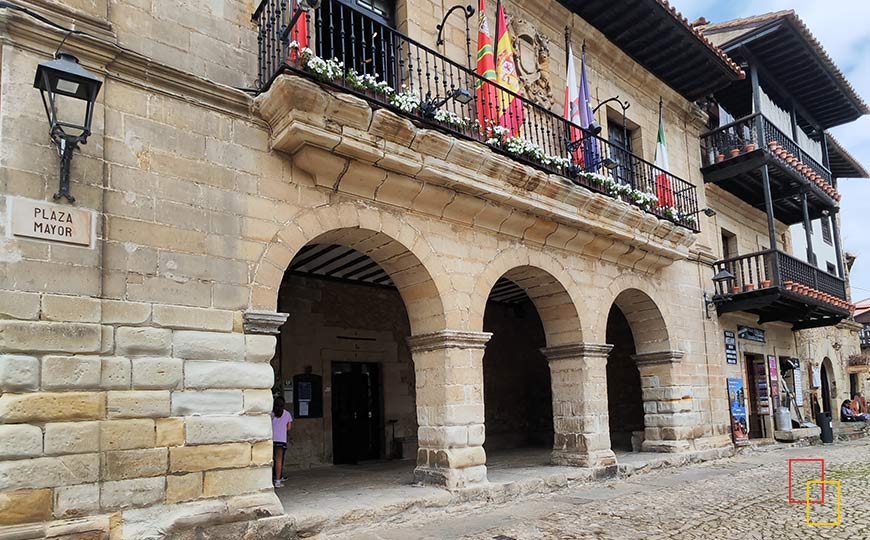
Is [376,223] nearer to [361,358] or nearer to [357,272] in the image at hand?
[357,272]

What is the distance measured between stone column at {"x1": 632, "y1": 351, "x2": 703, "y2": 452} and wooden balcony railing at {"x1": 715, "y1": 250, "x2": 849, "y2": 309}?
7.18ft

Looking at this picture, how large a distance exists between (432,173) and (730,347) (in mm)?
7894

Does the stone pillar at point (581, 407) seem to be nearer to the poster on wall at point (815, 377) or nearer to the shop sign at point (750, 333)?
the shop sign at point (750, 333)

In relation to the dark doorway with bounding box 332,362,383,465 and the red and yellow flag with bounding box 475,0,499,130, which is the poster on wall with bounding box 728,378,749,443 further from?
the red and yellow flag with bounding box 475,0,499,130

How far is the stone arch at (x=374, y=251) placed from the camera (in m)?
5.43

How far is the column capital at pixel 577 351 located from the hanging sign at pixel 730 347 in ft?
14.1

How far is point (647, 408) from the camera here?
10172mm

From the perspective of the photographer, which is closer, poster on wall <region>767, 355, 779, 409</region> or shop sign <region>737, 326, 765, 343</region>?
shop sign <region>737, 326, 765, 343</region>

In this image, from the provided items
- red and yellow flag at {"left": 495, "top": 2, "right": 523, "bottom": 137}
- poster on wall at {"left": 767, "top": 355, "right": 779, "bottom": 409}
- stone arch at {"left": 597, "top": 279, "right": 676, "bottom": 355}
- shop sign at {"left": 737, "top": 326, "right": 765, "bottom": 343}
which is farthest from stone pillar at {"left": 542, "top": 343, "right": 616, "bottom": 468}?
poster on wall at {"left": 767, "top": 355, "right": 779, "bottom": 409}

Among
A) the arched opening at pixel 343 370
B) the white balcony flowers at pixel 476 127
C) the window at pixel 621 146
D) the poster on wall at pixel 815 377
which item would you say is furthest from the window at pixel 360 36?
the poster on wall at pixel 815 377

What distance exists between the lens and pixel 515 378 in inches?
491

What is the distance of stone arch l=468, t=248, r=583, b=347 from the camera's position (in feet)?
25.3

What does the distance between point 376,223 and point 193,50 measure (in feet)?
6.99

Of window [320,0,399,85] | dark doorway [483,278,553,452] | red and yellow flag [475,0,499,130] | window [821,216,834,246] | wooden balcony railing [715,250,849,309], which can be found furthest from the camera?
window [821,216,834,246]
